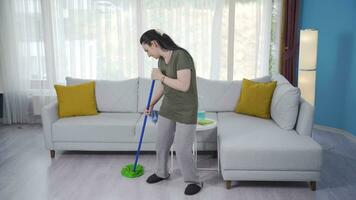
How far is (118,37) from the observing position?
16.7ft

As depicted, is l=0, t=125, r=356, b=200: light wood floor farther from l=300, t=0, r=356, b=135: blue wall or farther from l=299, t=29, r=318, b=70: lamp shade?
l=299, t=29, r=318, b=70: lamp shade

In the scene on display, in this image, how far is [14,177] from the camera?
354 centimetres

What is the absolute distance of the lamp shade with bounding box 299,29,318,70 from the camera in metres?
4.31

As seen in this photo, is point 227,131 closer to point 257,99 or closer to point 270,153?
point 270,153

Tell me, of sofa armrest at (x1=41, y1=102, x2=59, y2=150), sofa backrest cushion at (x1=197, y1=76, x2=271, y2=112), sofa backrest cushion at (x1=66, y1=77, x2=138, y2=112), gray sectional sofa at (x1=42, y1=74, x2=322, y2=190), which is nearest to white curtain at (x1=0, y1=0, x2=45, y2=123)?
gray sectional sofa at (x1=42, y1=74, x2=322, y2=190)

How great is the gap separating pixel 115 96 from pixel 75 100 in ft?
1.51

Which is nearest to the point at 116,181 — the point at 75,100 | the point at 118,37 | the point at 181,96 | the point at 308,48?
the point at 181,96

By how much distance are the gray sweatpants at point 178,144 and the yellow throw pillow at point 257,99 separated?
1.17m

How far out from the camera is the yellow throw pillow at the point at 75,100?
4141mm

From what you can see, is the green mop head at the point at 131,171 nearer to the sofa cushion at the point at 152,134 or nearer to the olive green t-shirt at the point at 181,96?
the sofa cushion at the point at 152,134

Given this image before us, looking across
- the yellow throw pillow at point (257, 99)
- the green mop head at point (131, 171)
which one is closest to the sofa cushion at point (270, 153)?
the yellow throw pillow at point (257, 99)

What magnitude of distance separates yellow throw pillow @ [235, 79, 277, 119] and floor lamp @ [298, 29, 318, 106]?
64 cm

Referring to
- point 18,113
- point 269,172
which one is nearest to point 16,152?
point 18,113

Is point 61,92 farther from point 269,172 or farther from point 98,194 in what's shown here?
point 269,172
